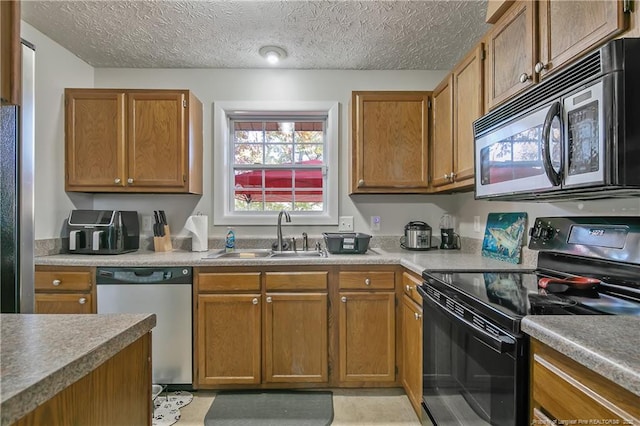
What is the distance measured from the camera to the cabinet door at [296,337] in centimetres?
210

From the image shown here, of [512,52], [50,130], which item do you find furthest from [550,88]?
[50,130]

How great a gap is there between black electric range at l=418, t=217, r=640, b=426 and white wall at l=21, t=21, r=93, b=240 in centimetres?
250

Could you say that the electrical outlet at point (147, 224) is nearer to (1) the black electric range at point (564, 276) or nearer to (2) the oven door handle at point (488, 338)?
(1) the black electric range at point (564, 276)

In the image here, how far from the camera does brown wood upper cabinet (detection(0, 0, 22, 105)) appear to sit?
0.69 meters

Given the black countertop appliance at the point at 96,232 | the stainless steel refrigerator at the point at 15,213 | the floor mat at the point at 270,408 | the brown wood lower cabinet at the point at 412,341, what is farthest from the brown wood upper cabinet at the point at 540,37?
the black countertop appliance at the point at 96,232

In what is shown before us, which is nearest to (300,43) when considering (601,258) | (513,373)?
(601,258)

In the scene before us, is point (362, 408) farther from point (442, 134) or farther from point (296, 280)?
point (442, 134)

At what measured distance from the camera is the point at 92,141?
2385mm

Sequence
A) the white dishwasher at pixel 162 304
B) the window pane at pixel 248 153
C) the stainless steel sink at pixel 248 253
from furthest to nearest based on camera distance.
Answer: the window pane at pixel 248 153
the stainless steel sink at pixel 248 253
the white dishwasher at pixel 162 304

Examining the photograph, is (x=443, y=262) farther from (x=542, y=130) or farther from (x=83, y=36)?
(x=83, y=36)

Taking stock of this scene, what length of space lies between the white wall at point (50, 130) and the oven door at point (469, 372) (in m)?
2.51

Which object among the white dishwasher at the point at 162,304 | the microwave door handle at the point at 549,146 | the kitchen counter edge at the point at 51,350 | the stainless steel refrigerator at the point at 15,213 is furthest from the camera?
the white dishwasher at the point at 162,304

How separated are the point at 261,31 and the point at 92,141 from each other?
1438 mm

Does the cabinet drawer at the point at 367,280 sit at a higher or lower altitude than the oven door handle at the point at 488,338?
lower
